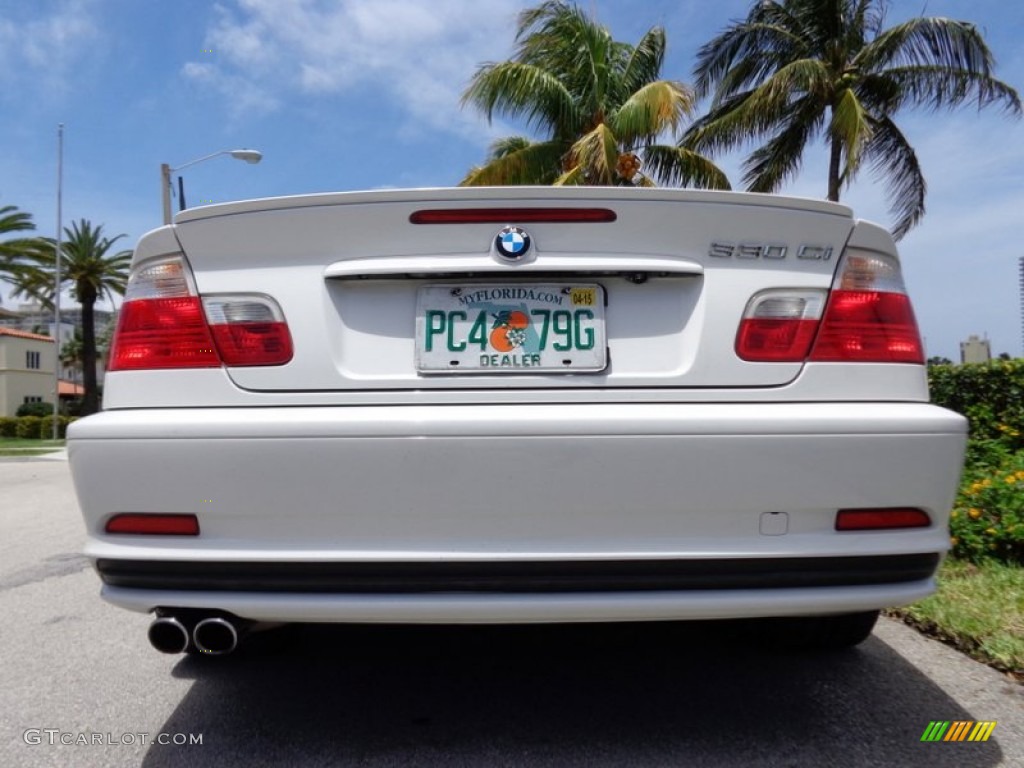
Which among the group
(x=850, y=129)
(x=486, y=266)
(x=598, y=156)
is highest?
(x=850, y=129)

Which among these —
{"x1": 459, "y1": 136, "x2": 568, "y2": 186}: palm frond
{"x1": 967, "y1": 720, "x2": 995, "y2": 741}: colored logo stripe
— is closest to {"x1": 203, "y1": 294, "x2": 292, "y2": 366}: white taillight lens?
{"x1": 967, "y1": 720, "x2": 995, "y2": 741}: colored logo stripe

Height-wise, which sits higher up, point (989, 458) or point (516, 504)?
point (516, 504)

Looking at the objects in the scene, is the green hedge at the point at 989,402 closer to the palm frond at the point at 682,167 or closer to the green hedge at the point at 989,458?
the green hedge at the point at 989,458

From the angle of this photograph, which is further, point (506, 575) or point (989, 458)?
point (989, 458)

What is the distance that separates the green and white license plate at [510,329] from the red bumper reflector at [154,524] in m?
0.68

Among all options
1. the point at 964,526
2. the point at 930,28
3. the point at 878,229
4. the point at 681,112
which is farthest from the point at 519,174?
the point at 878,229

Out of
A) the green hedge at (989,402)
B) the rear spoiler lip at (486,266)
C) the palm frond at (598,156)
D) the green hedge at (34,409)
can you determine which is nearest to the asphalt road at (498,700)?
the rear spoiler lip at (486,266)

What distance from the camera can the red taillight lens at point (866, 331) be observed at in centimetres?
213

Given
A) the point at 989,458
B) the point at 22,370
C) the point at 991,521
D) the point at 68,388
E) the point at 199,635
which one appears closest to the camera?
the point at 199,635

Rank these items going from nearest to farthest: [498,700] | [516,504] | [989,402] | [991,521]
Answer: [516,504], [498,700], [991,521], [989,402]

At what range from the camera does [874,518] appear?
80.2 inches

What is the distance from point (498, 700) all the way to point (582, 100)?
1401cm

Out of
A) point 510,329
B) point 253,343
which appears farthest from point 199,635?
point 510,329

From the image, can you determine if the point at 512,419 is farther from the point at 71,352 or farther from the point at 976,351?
the point at 71,352
